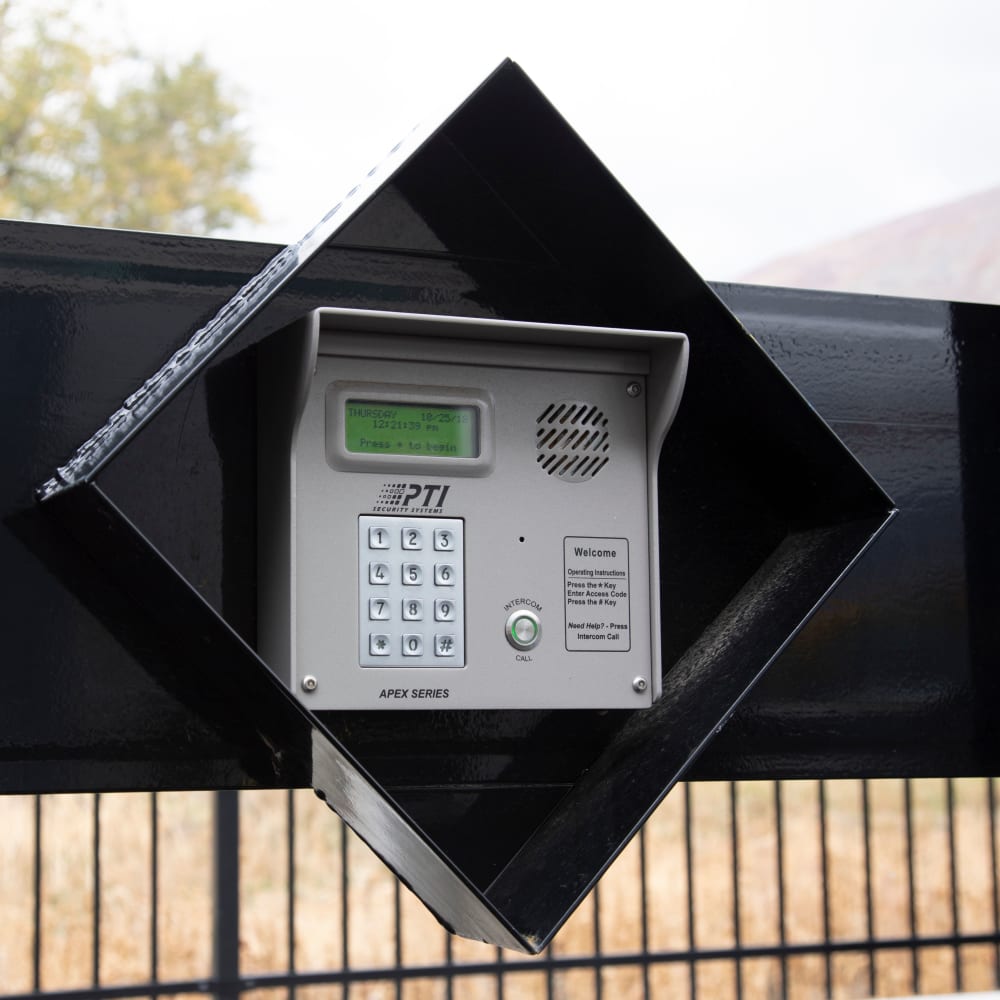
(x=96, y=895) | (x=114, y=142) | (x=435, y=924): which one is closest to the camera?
(x=96, y=895)

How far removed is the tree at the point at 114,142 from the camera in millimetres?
10195

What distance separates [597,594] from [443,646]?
0.14 metres

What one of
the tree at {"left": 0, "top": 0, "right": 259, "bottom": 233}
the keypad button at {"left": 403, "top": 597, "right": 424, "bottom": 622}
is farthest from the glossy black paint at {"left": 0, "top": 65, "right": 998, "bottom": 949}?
the tree at {"left": 0, "top": 0, "right": 259, "bottom": 233}

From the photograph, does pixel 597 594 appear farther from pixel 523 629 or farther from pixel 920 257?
pixel 920 257

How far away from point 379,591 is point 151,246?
0.32 meters

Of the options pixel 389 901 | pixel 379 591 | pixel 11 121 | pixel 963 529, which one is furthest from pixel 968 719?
pixel 11 121

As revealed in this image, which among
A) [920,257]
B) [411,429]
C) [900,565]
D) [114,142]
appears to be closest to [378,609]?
[411,429]

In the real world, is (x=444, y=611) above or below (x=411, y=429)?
below

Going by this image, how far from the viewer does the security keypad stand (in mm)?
1188

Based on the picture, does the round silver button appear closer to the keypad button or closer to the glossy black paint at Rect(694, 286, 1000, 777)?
the keypad button

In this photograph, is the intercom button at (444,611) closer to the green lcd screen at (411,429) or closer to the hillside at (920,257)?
the green lcd screen at (411,429)

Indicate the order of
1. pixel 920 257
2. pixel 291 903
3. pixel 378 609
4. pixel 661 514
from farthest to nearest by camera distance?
pixel 920 257 < pixel 291 903 < pixel 661 514 < pixel 378 609

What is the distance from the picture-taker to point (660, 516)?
4.49 feet

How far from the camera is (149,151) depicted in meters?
11.1
